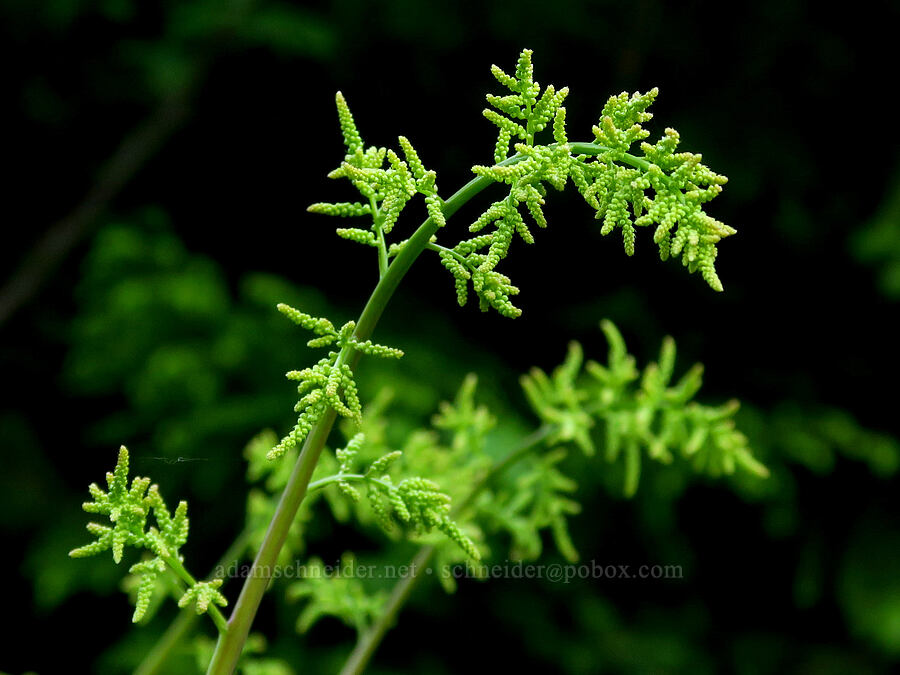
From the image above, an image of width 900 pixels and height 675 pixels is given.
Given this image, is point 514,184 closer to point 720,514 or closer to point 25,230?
point 720,514

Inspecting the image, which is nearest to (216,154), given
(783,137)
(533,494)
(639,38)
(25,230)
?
(25,230)

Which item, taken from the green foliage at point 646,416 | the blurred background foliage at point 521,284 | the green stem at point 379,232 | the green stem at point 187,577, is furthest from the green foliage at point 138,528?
the blurred background foliage at point 521,284

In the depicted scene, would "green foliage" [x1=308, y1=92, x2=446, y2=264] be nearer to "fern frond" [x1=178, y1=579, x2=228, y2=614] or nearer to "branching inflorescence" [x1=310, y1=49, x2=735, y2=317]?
"branching inflorescence" [x1=310, y1=49, x2=735, y2=317]

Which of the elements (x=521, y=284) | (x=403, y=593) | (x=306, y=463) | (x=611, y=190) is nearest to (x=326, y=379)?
(x=306, y=463)

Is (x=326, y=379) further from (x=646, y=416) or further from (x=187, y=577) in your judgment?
(x=646, y=416)

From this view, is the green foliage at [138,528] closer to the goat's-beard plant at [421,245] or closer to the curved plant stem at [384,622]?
the goat's-beard plant at [421,245]

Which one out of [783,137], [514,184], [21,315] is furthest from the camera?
[21,315]

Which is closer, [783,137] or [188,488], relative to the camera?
[188,488]
